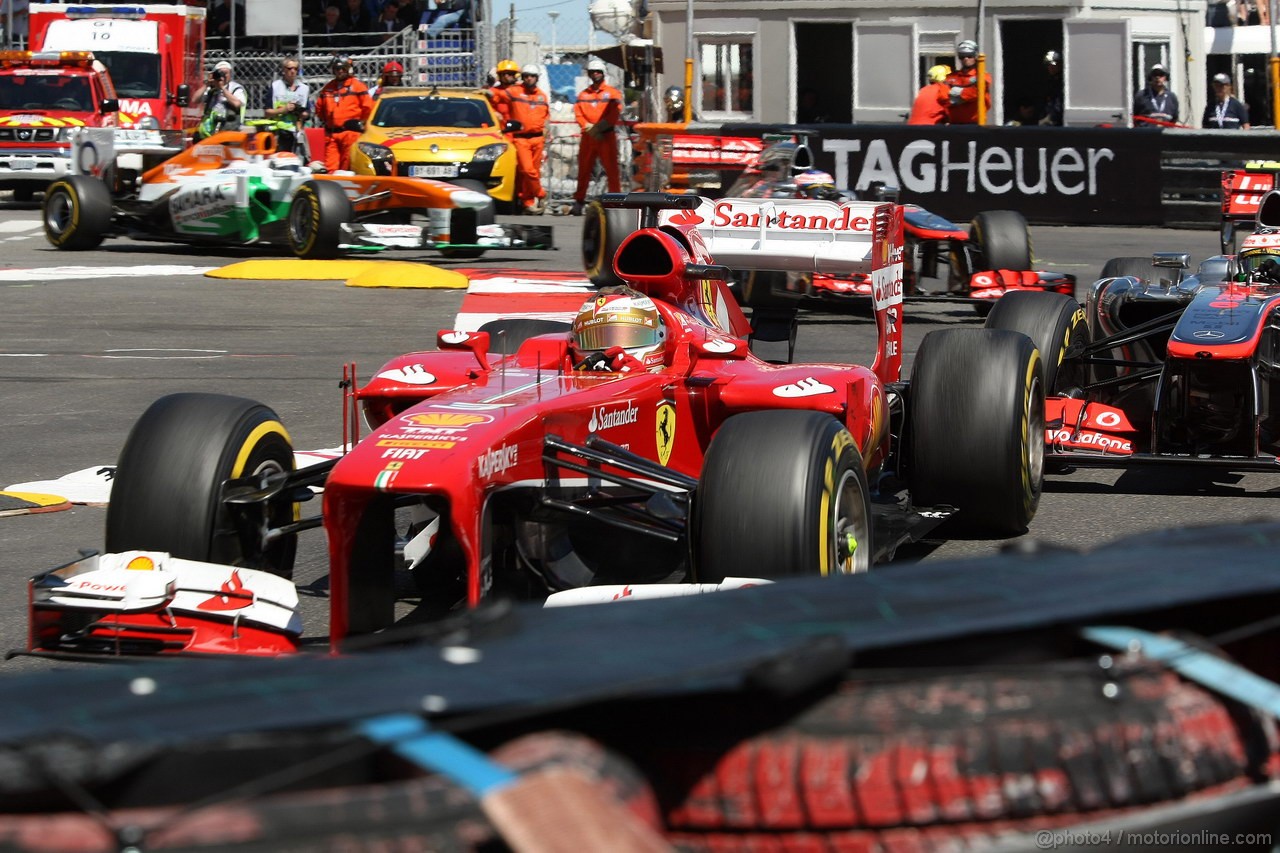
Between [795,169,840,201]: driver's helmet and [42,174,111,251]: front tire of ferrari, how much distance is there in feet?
27.0

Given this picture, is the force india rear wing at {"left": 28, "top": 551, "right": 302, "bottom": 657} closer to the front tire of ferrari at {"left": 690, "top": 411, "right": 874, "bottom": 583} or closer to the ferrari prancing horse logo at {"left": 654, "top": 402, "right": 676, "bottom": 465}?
the front tire of ferrari at {"left": 690, "top": 411, "right": 874, "bottom": 583}

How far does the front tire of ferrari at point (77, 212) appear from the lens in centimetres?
1906

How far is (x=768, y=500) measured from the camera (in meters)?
5.32

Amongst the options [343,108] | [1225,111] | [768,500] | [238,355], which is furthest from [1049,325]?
[343,108]

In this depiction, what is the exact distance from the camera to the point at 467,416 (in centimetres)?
555

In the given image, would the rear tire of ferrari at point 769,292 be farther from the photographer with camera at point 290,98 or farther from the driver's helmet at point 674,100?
the photographer with camera at point 290,98

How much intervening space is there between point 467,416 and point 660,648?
8.89 ft

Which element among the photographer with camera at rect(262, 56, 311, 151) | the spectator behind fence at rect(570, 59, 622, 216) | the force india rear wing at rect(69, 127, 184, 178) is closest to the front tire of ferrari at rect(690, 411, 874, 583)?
the force india rear wing at rect(69, 127, 184, 178)

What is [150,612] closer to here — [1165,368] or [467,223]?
[1165,368]

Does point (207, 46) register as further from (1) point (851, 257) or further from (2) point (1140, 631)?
(2) point (1140, 631)

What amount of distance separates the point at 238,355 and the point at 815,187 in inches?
184

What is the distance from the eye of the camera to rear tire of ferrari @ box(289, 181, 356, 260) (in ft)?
58.1

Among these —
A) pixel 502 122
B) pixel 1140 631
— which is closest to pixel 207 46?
pixel 502 122

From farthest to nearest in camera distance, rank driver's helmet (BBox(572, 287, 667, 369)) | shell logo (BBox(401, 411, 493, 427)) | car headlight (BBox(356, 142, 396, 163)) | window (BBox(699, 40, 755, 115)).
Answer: window (BBox(699, 40, 755, 115)) → car headlight (BBox(356, 142, 396, 163)) → driver's helmet (BBox(572, 287, 667, 369)) → shell logo (BBox(401, 411, 493, 427))
